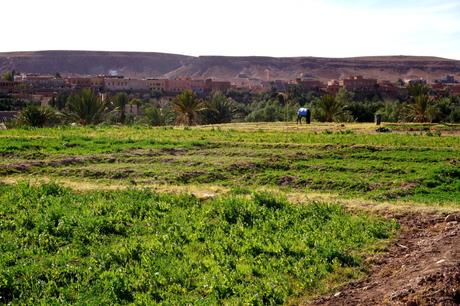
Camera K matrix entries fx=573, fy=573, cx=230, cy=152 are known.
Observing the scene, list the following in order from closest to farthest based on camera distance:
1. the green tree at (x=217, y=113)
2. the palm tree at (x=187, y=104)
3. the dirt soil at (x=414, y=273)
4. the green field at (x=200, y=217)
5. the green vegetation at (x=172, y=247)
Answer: the dirt soil at (x=414, y=273) → the green vegetation at (x=172, y=247) → the green field at (x=200, y=217) → the palm tree at (x=187, y=104) → the green tree at (x=217, y=113)

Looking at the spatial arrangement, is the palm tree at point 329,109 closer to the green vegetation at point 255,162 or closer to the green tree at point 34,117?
the green vegetation at point 255,162

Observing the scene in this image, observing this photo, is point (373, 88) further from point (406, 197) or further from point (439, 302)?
point (439, 302)

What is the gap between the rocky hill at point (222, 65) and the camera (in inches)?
5659

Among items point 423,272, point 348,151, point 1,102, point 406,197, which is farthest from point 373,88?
point 423,272

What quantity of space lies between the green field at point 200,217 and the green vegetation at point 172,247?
2 cm

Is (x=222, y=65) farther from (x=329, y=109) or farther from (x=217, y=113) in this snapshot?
(x=329, y=109)

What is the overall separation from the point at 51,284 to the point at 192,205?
4130 millimetres

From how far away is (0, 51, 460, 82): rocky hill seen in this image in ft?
472

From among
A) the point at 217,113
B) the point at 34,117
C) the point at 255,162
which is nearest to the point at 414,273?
the point at 255,162

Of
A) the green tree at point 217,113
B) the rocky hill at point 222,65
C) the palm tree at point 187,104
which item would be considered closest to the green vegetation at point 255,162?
the palm tree at point 187,104

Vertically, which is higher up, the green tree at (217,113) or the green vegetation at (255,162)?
the green vegetation at (255,162)

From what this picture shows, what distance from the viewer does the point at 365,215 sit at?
9.84 m

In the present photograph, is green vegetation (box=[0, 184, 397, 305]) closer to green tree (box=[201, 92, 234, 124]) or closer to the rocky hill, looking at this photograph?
green tree (box=[201, 92, 234, 124])

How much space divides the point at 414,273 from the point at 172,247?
10.4 ft
